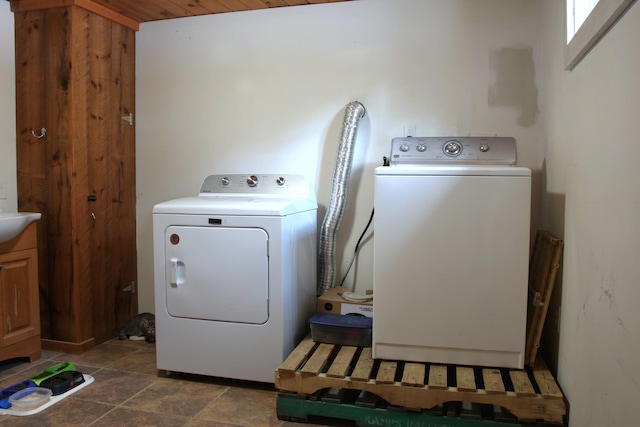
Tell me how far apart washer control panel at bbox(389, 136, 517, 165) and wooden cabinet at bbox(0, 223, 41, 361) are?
221 centimetres

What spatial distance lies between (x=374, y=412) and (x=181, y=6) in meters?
2.69

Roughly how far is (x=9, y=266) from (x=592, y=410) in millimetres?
2912

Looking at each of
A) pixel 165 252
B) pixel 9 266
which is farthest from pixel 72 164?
pixel 165 252

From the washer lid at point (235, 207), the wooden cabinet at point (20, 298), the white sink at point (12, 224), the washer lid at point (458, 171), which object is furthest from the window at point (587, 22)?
the wooden cabinet at point (20, 298)

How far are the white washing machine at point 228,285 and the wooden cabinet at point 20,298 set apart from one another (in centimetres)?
85

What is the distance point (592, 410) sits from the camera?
152 centimetres

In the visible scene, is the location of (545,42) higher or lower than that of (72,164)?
higher

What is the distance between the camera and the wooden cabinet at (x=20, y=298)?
102 inches

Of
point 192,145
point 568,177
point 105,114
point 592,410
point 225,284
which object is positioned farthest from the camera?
point 192,145

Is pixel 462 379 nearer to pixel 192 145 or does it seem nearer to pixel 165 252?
pixel 165 252

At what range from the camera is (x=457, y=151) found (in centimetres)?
243

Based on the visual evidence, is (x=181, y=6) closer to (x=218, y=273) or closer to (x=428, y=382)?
(x=218, y=273)

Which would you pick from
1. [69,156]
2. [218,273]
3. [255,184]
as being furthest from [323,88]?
[69,156]

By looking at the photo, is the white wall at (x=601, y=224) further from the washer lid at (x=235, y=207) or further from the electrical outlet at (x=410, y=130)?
the washer lid at (x=235, y=207)
